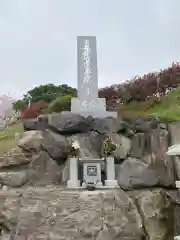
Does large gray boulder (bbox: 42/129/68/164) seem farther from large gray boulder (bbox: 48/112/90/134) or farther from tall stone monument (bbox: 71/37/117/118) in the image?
tall stone monument (bbox: 71/37/117/118)

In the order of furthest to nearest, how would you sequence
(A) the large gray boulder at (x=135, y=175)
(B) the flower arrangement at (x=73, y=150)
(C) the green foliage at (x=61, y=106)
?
1. (C) the green foliage at (x=61, y=106)
2. (B) the flower arrangement at (x=73, y=150)
3. (A) the large gray boulder at (x=135, y=175)

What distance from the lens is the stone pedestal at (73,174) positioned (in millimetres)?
7035

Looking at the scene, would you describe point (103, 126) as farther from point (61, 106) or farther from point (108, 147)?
point (61, 106)

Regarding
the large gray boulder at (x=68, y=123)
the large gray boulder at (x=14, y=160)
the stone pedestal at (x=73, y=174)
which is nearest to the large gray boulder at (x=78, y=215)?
the stone pedestal at (x=73, y=174)

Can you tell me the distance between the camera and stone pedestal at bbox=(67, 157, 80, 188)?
704 cm

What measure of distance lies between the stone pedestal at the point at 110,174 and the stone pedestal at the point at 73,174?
0.77m

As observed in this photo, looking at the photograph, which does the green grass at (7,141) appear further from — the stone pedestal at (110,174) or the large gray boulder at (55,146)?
the stone pedestal at (110,174)

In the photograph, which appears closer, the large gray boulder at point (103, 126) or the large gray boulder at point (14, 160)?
the large gray boulder at point (14, 160)

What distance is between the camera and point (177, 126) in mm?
7754

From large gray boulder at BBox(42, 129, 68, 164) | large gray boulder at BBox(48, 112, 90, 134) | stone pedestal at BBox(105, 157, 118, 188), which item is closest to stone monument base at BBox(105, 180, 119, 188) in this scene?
stone pedestal at BBox(105, 157, 118, 188)

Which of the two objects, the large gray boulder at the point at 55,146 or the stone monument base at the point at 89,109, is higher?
the stone monument base at the point at 89,109

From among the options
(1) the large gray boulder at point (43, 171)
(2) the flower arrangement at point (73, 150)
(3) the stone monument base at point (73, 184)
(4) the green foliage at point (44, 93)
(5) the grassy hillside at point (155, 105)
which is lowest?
(3) the stone monument base at point (73, 184)

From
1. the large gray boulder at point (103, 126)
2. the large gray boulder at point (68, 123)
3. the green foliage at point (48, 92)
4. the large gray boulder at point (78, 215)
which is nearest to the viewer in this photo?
the large gray boulder at point (78, 215)

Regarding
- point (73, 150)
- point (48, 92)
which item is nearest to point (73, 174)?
point (73, 150)
